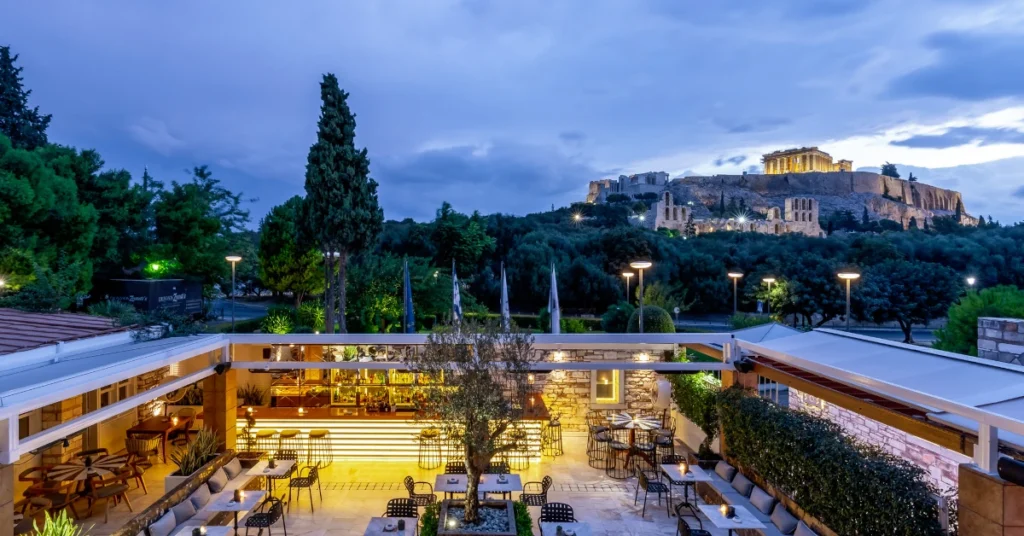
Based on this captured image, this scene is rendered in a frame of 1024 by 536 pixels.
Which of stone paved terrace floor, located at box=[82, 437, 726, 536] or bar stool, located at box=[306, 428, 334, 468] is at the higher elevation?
bar stool, located at box=[306, 428, 334, 468]

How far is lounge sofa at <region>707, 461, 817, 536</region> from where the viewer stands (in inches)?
314

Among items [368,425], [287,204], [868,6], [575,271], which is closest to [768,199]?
[575,271]

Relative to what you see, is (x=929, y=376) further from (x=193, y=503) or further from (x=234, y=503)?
(x=193, y=503)

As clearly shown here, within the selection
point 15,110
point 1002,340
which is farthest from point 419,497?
point 15,110

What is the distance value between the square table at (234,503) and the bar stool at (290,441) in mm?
3619

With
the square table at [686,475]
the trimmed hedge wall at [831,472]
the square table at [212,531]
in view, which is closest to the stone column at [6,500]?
the square table at [212,531]

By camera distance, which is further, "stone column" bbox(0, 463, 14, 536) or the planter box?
the planter box

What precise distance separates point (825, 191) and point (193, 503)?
126 m

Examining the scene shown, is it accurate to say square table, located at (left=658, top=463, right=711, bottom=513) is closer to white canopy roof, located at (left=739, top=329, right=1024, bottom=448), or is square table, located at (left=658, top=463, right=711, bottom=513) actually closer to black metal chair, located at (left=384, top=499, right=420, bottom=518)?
white canopy roof, located at (left=739, top=329, right=1024, bottom=448)

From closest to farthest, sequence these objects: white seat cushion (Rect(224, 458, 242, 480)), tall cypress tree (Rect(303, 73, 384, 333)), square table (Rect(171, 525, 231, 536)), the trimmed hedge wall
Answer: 1. the trimmed hedge wall
2. square table (Rect(171, 525, 231, 536))
3. white seat cushion (Rect(224, 458, 242, 480))
4. tall cypress tree (Rect(303, 73, 384, 333))

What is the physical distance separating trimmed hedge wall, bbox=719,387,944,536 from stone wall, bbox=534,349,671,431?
572 cm

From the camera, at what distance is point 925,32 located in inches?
965

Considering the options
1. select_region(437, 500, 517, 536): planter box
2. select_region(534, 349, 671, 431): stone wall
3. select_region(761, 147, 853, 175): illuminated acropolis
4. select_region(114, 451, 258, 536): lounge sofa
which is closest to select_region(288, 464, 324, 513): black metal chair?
select_region(114, 451, 258, 536): lounge sofa

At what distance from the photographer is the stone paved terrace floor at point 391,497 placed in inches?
378
